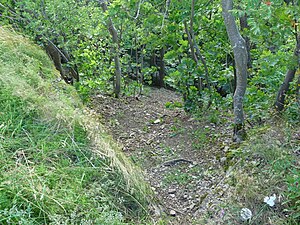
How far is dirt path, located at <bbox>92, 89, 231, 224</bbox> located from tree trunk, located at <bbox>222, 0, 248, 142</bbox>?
1.20 ft

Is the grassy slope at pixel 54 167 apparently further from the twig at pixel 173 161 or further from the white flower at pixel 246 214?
the twig at pixel 173 161

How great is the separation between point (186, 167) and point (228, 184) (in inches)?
35.6

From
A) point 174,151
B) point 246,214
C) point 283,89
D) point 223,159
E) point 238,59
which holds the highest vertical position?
point 238,59

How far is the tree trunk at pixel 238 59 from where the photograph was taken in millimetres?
3042

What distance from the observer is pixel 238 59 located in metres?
3.17

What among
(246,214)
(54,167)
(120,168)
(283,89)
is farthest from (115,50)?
(246,214)

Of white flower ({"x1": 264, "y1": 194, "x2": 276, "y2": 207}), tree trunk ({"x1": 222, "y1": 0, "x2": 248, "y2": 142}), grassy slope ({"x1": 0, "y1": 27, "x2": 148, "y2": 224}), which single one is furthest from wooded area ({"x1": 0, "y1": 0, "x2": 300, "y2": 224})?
grassy slope ({"x1": 0, "y1": 27, "x2": 148, "y2": 224})

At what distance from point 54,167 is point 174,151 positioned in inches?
79.4

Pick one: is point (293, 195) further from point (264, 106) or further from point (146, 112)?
point (146, 112)

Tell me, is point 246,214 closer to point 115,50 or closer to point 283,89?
point 283,89

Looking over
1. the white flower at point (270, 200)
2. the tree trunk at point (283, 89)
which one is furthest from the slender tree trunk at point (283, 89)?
the white flower at point (270, 200)

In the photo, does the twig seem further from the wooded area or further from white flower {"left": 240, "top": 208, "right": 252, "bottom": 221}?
white flower {"left": 240, "top": 208, "right": 252, "bottom": 221}

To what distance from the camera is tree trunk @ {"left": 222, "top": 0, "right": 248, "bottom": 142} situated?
3042 millimetres

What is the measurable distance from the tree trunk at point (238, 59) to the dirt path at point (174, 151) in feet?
1.20
